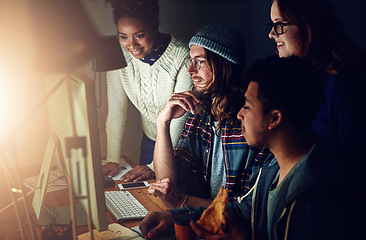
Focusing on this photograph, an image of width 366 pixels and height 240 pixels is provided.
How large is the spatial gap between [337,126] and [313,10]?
467 millimetres

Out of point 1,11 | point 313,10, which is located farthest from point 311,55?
point 1,11

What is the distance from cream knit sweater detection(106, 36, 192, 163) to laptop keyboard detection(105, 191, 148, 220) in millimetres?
426

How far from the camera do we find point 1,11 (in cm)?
143

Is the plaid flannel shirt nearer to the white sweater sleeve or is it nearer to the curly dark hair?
the white sweater sleeve

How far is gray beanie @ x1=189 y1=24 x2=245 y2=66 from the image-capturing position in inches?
59.2

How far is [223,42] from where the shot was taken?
151cm

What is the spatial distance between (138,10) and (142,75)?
35 cm

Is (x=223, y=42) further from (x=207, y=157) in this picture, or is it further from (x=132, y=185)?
(x=132, y=185)

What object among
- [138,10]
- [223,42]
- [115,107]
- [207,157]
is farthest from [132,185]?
[138,10]

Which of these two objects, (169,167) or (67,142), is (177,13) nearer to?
(169,167)

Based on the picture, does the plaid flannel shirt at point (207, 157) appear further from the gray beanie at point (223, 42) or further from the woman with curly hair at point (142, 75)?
the gray beanie at point (223, 42)

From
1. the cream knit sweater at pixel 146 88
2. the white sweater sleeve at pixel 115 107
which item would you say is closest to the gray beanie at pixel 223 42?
the cream knit sweater at pixel 146 88

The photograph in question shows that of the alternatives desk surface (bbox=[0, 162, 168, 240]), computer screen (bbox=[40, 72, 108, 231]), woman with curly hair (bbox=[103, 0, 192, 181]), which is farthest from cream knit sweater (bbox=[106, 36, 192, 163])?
computer screen (bbox=[40, 72, 108, 231])

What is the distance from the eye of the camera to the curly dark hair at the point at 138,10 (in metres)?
1.72
